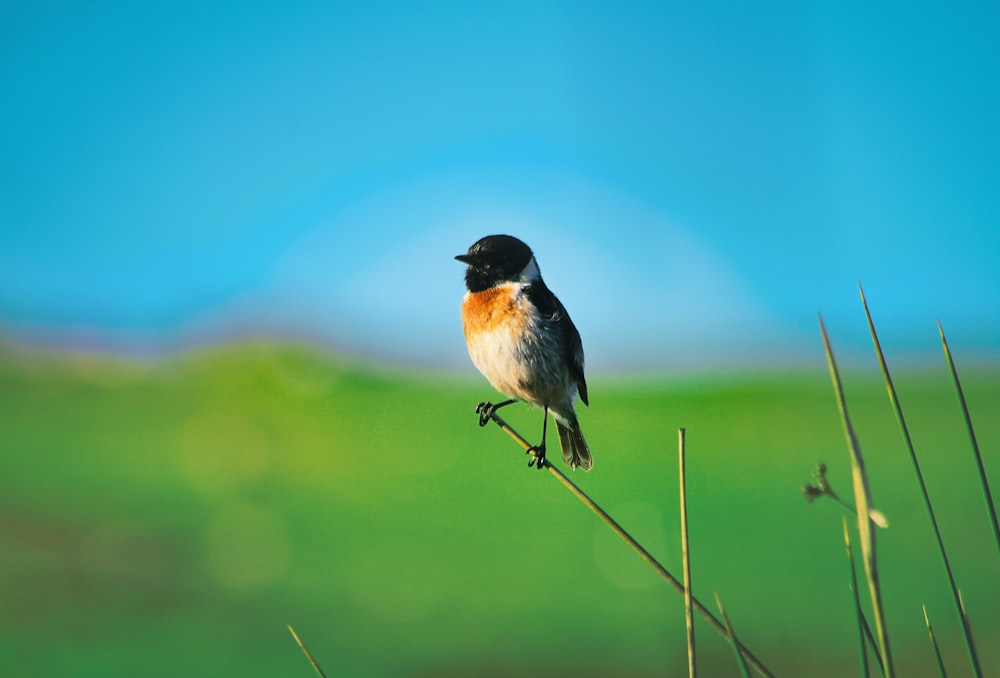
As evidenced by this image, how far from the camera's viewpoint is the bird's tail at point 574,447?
8.25 ft

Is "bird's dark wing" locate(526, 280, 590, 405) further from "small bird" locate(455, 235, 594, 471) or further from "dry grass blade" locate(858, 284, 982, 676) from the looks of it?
"dry grass blade" locate(858, 284, 982, 676)

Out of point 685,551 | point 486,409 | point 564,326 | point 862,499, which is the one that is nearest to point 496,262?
point 564,326

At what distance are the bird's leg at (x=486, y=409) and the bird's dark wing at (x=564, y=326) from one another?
0.21 metres

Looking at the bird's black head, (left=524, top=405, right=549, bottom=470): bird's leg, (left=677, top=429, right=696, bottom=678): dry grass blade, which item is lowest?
(left=677, top=429, right=696, bottom=678): dry grass blade

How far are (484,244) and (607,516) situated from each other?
144cm

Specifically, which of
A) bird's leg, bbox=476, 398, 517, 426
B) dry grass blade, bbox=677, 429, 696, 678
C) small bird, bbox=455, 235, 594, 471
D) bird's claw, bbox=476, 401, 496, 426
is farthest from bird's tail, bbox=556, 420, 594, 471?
dry grass blade, bbox=677, 429, 696, 678

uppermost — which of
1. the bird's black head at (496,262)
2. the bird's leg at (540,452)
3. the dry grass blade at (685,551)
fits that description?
the bird's black head at (496,262)

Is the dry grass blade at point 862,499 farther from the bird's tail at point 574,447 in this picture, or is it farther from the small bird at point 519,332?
the bird's tail at point 574,447

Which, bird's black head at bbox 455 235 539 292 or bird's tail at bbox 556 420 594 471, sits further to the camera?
bird's tail at bbox 556 420 594 471

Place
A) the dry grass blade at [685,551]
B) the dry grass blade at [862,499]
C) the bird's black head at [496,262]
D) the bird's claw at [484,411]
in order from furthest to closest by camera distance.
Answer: the bird's black head at [496,262], the bird's claw at [484,411], the dry grass blade at [685,551], the dry grass blade at [862,499]

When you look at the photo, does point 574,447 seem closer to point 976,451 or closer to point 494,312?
point 494,312

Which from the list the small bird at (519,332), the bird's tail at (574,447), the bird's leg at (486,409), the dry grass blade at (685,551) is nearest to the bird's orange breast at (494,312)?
the small bird at (519,332)

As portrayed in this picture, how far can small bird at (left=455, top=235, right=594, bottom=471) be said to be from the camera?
2.39 metres

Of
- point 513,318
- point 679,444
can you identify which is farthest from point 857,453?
point 513,318
